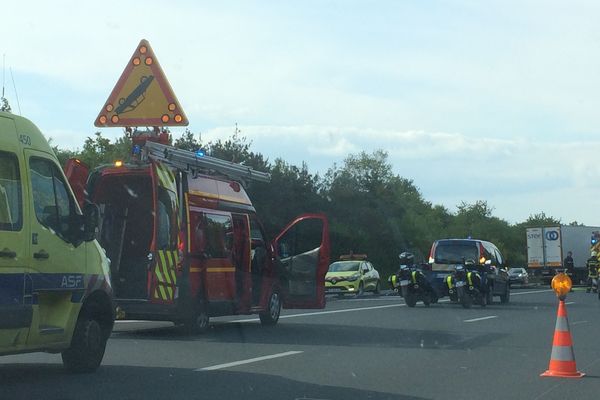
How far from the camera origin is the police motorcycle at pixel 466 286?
26.3 m

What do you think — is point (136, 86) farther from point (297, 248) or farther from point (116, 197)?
point (297, 248)

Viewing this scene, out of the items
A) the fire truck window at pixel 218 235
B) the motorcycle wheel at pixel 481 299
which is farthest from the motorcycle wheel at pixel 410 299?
the fire truck window at pixel 218 235

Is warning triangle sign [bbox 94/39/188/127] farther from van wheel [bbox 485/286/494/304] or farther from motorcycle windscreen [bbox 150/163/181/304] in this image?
van wheel [bbox 485/286/494/304]

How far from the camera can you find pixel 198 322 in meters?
15.8

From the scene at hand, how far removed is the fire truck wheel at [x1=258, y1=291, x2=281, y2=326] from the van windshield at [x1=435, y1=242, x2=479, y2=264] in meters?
10.6

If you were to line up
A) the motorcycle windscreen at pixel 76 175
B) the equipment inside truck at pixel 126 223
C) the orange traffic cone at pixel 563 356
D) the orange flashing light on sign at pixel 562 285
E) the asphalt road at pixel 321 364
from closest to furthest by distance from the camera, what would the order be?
the asphalt road at pixel 321 364
the orange traffic cone at pixel 563 356
the orange flashing light on sign at pixel 562 285
the motorcycle windscreen at pixel 76 175
the equipment inside truck at pixel 126 223

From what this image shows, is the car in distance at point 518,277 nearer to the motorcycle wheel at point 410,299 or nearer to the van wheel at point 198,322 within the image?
the motorcycle wheel at point 410,299

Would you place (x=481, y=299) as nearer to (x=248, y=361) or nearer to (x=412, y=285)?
(x=412, y=285)

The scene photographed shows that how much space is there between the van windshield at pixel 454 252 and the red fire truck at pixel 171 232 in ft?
38.4

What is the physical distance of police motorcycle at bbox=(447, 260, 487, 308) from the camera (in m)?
26.3

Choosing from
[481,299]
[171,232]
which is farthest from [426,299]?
[171,232]

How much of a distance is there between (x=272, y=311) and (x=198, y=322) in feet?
9.40

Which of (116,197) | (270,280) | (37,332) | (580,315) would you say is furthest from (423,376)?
(580,315)

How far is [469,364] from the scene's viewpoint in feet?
40.9
